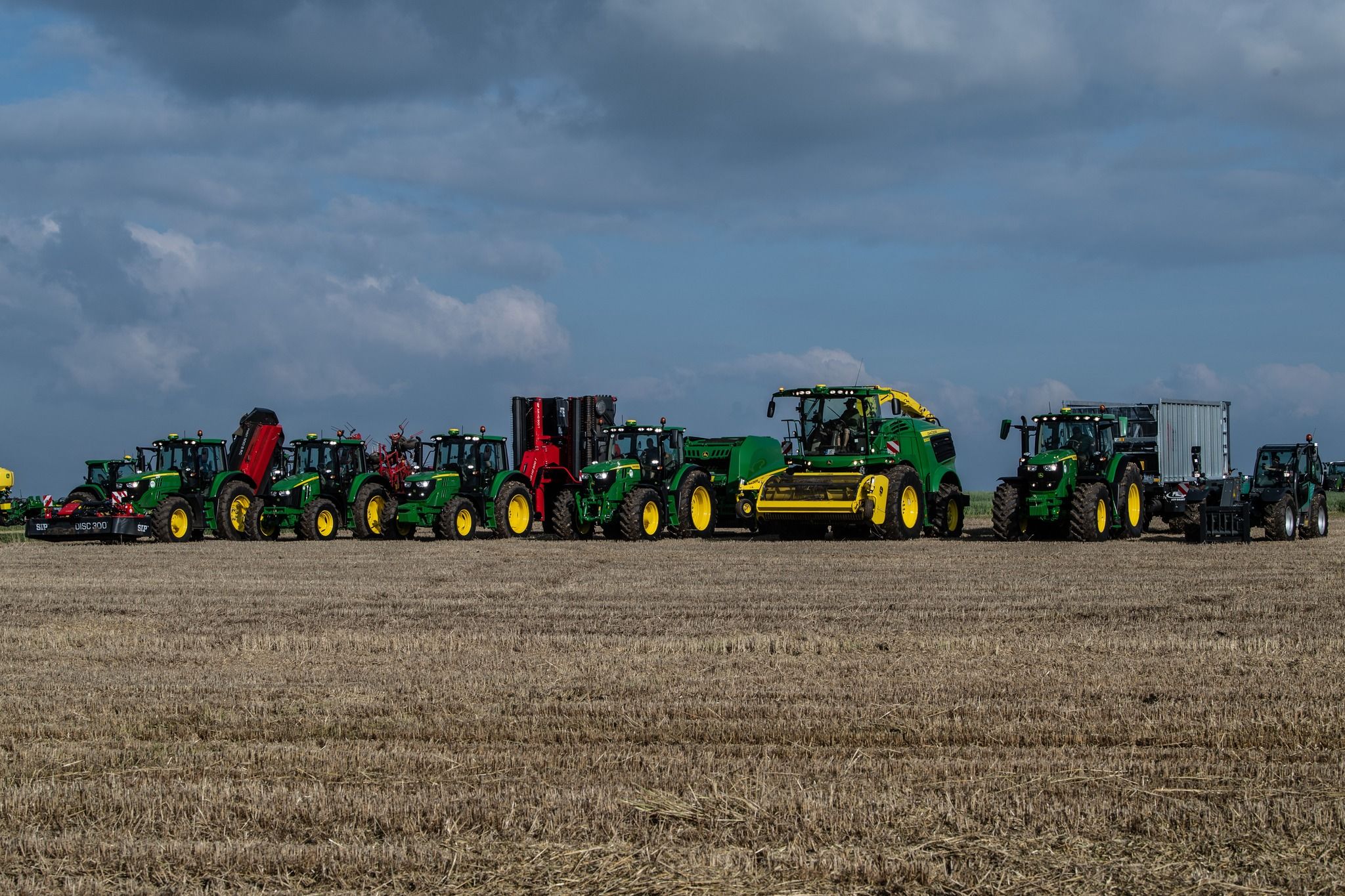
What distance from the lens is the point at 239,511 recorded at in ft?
86.9

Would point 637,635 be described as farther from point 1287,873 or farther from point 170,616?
point 1287,873

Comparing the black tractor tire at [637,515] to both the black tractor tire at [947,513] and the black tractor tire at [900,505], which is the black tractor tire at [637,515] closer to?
the black tractor tire at [900,505]

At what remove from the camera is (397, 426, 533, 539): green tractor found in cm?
2442

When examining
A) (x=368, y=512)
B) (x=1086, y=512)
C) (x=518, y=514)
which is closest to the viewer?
(x=1086, y=512)

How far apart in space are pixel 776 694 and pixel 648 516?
14869 mm

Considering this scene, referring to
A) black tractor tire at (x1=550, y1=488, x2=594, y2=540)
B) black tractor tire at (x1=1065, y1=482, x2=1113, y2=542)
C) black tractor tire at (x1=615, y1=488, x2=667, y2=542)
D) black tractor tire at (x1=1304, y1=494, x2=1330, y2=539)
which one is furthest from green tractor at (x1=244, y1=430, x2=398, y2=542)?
black tractor tire at (x1=1304, y1=494, x2=1330, y2=539)

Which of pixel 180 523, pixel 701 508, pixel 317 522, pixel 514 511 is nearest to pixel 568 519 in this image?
pixel 514 511

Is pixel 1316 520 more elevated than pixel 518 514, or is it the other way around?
pixel 518 514

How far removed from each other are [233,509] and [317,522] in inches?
68.7

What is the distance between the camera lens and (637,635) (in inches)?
461

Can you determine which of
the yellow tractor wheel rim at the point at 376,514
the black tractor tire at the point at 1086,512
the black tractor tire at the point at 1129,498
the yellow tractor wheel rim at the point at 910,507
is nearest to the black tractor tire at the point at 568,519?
the yellow tractor wheel rim at the point at 376,514

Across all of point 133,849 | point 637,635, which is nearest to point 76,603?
point 637,635

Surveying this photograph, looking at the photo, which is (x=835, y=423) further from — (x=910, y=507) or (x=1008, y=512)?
(x=1008, y=512)

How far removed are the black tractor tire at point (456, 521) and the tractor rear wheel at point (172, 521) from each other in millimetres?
4713
